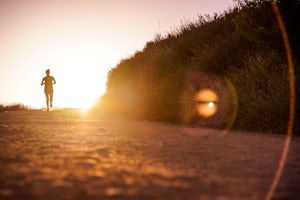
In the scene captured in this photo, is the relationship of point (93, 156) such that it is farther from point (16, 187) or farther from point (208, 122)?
point (208, 122)

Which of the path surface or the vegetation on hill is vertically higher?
the vegetation on hill

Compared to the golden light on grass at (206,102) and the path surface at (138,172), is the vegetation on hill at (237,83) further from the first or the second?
the path surface at (138,172)

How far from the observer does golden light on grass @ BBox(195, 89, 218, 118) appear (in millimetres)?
8266

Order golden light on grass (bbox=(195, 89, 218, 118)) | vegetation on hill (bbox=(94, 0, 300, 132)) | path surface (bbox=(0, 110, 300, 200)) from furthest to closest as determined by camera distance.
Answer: golden light on grass (bbox=(195, 89, 218, 118)) → vegetation on hill (bbox=(94, 0, 300, 132)) → path surface (bbox=(0, 110, 300, 200))

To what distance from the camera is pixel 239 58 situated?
10656 millimetres

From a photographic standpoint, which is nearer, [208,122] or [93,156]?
[93,156]

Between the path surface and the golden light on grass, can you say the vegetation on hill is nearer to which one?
the golden light on grass

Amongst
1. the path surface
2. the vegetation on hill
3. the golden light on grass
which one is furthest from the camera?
the golden light on grass

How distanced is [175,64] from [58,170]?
10.8m

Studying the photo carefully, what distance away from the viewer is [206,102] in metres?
8.52

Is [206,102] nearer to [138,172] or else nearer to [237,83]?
[237,83]

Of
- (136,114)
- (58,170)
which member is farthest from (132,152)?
(136,114)

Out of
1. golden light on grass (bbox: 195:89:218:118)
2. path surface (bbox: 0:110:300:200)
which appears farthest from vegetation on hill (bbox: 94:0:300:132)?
path surface (bbox: 0:110:300:200)

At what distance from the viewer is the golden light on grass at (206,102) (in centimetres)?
827
